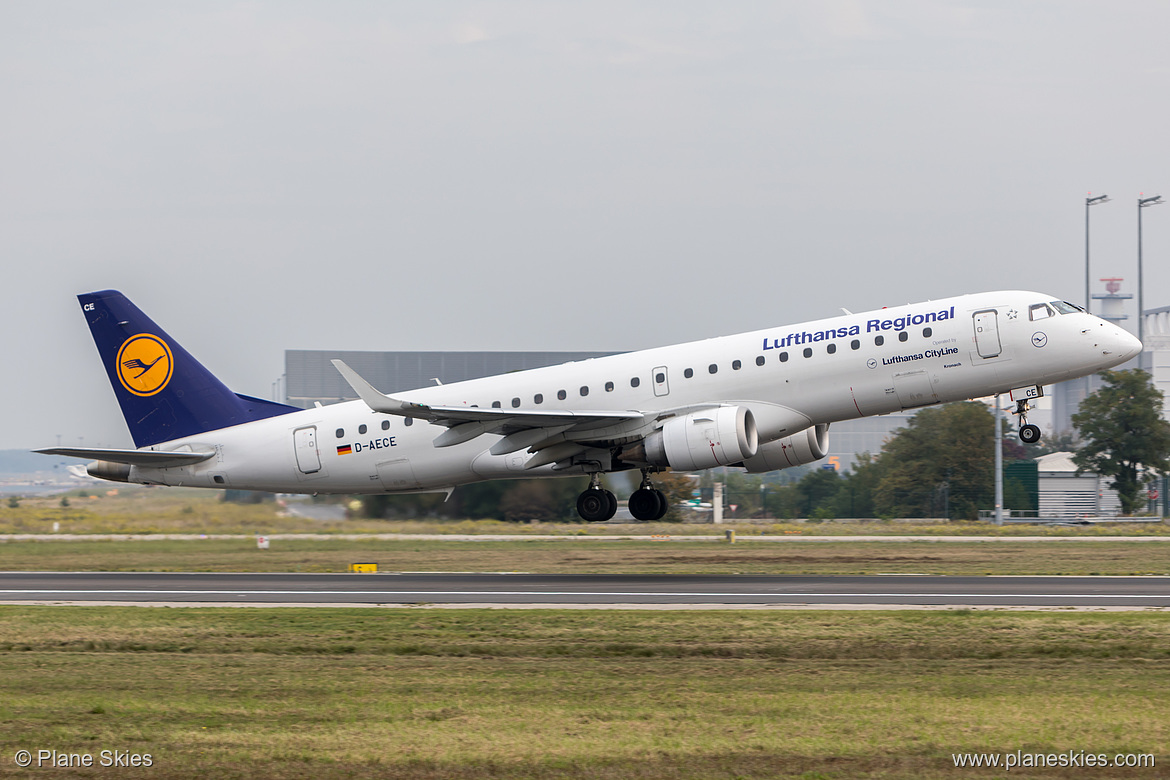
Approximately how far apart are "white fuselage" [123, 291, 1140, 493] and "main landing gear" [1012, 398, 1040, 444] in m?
0.74

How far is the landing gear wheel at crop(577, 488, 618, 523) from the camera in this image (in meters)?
30.9

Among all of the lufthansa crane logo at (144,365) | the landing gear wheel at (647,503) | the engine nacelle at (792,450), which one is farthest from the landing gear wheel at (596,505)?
the lufthansa crane logo at (144,365)

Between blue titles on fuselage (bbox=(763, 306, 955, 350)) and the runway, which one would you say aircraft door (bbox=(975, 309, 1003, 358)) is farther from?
the runway

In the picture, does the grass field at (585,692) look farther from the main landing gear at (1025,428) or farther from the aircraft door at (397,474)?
the aircraft door at (397,474)

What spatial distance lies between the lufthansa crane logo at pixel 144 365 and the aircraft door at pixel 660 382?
13.7m

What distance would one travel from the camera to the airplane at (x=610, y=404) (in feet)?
89.7

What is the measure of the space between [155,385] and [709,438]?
622 inches

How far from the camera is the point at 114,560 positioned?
1444 inches

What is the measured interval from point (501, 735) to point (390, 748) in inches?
44.9

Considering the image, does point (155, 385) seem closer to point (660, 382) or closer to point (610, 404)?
point (610, 404)

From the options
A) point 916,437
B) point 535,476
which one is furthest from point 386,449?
point 916,437

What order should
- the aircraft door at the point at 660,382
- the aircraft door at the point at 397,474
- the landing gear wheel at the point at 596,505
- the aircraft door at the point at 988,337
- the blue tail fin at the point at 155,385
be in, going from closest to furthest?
the aircraft door at the point at 988,337 < the aircraft door at the point at 660,382 < the landing gear wheel at the point at 596,505 < the aircraft door at the point at 397,474 < the blue tail fin at the point at 155,385

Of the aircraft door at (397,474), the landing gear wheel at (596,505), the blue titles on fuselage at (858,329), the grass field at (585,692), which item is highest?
the blue titles on fuselage at (858,329)

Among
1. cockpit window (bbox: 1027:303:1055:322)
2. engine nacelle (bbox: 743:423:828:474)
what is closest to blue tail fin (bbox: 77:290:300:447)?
engine nacelle (bbox: 743:423:828:474)
